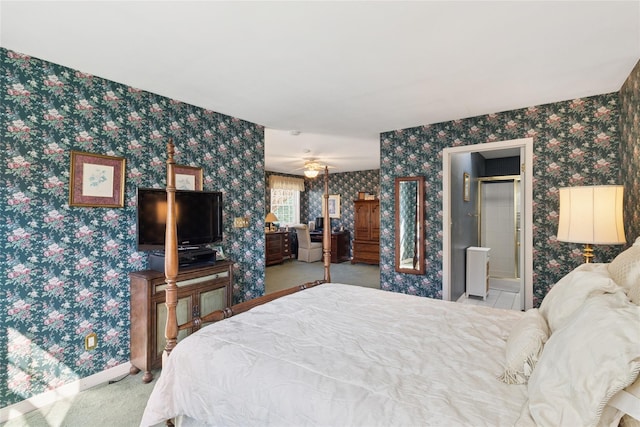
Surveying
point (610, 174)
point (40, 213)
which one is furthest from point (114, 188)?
point (610, 174)

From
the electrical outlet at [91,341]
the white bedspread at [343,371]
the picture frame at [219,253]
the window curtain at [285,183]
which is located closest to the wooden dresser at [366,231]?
the window curtain at [285,183]

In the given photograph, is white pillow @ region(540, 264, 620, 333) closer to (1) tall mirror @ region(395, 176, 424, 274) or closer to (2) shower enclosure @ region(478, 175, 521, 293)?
(1) tall mirror @ region(395, 176, 424, 274)

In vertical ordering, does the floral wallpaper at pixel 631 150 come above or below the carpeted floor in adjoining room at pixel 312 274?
above

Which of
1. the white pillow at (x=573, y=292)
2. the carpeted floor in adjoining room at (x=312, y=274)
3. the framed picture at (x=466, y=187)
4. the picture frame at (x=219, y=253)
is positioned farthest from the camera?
the carpeted floor in adjoining room at (x=312, y=274)

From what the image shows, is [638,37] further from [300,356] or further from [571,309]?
[300,356]

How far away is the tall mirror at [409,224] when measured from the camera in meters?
4.11

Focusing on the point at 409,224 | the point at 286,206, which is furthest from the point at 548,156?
the point at 286,206

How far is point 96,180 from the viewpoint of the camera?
2.56 metres

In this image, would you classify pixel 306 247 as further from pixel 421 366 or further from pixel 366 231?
pixel 421 366

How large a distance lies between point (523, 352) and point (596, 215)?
5.25 feet

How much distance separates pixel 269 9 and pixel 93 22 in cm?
106

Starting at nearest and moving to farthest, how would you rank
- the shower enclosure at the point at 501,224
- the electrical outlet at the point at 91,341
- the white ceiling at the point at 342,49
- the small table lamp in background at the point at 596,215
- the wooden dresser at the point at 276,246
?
1. the white ceiling at the point at 342,49
2. the small table lamp in background at the point at 596,215
3. the electrical outlet at the point at 91,341
4. the shower enclosure at the point at 501,224
5. the wooden dresser at the point at 276,246

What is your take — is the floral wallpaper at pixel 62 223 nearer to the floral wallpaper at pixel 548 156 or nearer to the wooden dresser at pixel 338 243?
the floral wallpaper at pixel 548 156

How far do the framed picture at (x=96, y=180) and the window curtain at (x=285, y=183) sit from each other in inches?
212
